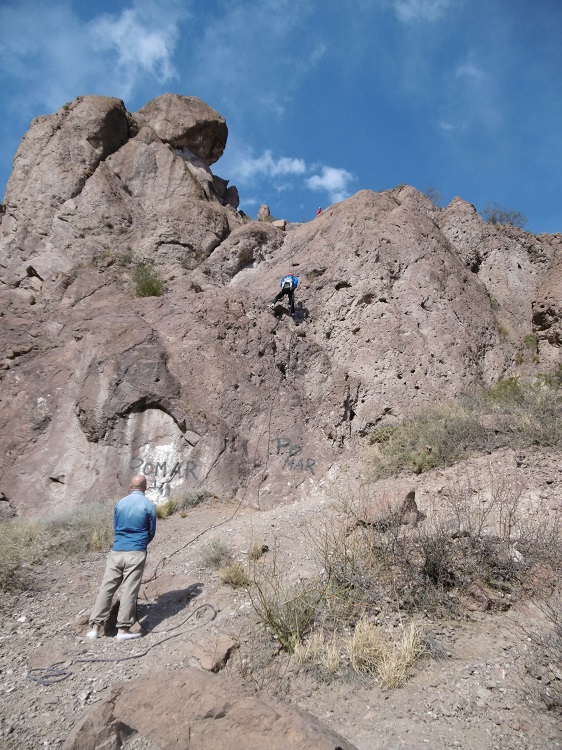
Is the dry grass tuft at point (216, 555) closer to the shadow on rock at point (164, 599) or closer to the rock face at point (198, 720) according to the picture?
the shadow on rock at point (164, 599)

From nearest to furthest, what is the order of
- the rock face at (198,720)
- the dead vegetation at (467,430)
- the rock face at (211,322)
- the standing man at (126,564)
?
the rock face at (198,720), the standing man at (126,564), the dead vegetation at (467,430), the rock face at (211,322)

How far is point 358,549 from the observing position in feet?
17.5

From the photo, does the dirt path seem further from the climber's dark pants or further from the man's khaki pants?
the climber's dark pants

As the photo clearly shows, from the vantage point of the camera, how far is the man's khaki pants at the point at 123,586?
484cm

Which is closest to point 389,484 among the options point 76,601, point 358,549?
point 358,549

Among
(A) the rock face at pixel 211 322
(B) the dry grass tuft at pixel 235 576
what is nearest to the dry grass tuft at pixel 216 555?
(B) the dry grass tuft at pixel 235 576

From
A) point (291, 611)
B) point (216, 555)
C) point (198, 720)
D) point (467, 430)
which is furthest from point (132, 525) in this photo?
point (467, 430)

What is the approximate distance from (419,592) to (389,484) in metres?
3.43

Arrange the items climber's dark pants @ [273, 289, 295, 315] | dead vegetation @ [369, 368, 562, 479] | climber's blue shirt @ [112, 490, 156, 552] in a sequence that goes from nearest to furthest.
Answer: climber's blue shirt @ [112, 490, 156, 552] < dead vegetation @ [369, 368, 562, 479] < climber's dark pants @ [273, 289, 295, 315]

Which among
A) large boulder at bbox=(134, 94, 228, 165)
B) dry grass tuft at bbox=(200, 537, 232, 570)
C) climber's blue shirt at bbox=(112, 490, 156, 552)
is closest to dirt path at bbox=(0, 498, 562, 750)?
dry grass tuft at bbox=(200, 537, 232, 570)

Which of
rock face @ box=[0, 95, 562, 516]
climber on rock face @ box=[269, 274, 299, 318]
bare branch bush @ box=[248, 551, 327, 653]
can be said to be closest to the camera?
bare branch bush @ box=[248, 551, 327, 653]

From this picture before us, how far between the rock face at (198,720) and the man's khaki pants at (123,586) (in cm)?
156

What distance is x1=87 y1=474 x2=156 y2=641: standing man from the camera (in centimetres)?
484

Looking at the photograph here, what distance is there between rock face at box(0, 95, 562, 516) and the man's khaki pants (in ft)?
12.4
